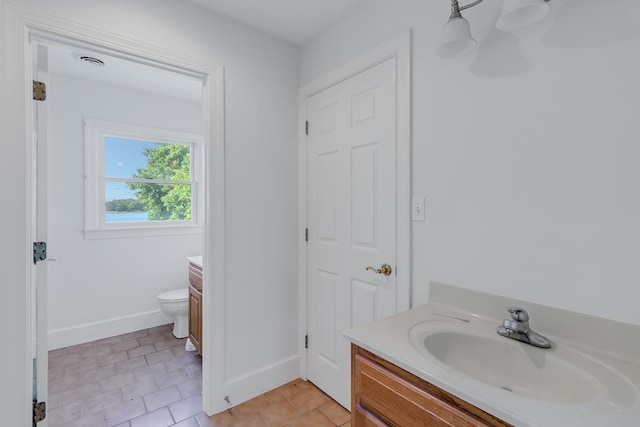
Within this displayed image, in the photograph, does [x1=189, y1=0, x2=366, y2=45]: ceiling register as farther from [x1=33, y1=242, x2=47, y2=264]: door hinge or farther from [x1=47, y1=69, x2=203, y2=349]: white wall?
[x1=47, y1=69, x2=203, y2=349]: white wall

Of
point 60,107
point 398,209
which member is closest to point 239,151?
point 398,209

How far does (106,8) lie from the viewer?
1.60 meters

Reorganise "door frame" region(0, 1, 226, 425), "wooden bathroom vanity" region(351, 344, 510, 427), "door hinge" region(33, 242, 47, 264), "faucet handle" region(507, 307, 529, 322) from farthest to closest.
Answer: "door hinge" region(33, 242, 47, 264)
"door frame" region(0, 1, 226, 425)
"faucet handle" region(507, 307, 529, 322)
"wooden bathroom vanity" region(351, 344, 510, 427)

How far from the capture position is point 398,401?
38.5 inches

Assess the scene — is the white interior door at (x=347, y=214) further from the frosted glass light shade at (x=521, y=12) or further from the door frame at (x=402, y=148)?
the frosted glass light shade at (x=521, y=12)

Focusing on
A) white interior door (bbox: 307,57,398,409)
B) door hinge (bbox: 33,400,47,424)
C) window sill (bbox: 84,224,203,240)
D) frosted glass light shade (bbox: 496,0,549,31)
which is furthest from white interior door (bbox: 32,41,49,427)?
frosted glass light shade (bbox: 496,0,549,31)

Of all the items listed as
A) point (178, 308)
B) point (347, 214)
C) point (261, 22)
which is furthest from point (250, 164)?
point (178, 308)

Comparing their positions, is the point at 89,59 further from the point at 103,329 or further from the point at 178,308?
the point at 103,329

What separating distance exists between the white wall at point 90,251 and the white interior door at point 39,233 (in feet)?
5.12

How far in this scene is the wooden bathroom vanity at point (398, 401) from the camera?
0.82 m

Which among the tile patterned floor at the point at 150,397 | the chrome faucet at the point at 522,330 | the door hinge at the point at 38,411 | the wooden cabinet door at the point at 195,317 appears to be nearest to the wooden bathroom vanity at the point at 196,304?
the wooden cabinet door at the point at 195,317

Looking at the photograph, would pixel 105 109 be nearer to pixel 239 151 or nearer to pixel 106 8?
pixel 106 8

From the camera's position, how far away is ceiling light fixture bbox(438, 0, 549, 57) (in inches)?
38.5

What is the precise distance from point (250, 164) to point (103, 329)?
2358 mm
